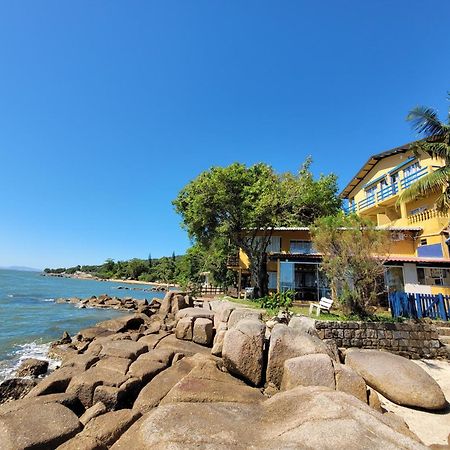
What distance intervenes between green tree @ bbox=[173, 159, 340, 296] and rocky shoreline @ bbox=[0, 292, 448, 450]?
11.1 meters

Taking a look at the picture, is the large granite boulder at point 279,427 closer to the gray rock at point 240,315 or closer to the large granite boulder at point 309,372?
the large granite boulder at point 309,372

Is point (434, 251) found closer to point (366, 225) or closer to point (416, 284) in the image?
point (416, 284)

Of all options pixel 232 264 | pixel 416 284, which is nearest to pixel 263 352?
pixel 416 284

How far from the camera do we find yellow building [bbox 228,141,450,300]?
15.4m

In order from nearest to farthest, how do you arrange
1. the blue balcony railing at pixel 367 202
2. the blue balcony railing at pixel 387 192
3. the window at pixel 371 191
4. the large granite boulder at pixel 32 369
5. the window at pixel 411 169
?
1. the large granite boulder at pixel 32 369
2. the window at pixel 411 169
3. the blue balcony railing at pixel 387 192
4. the blue balcony railing at pixel 367 202
5. the window at pixel 371 191

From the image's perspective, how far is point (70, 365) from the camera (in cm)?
750

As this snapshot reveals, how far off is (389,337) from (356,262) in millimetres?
2530

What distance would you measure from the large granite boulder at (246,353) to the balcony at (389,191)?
18.9 metres

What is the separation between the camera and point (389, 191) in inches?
909

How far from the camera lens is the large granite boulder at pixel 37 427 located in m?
3.99

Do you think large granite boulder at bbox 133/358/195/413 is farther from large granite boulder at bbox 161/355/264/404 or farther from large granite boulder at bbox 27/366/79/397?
large granite boulder at bbox 27/366/79/397

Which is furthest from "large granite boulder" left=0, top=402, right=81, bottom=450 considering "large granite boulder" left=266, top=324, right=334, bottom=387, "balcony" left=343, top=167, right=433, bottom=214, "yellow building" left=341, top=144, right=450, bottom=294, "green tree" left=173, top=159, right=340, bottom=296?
"balcony" left=343, top=167, right=433, bottom=214

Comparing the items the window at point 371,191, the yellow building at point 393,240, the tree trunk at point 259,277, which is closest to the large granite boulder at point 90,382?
the yellow building at point 393,240

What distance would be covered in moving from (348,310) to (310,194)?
44.5 ft
